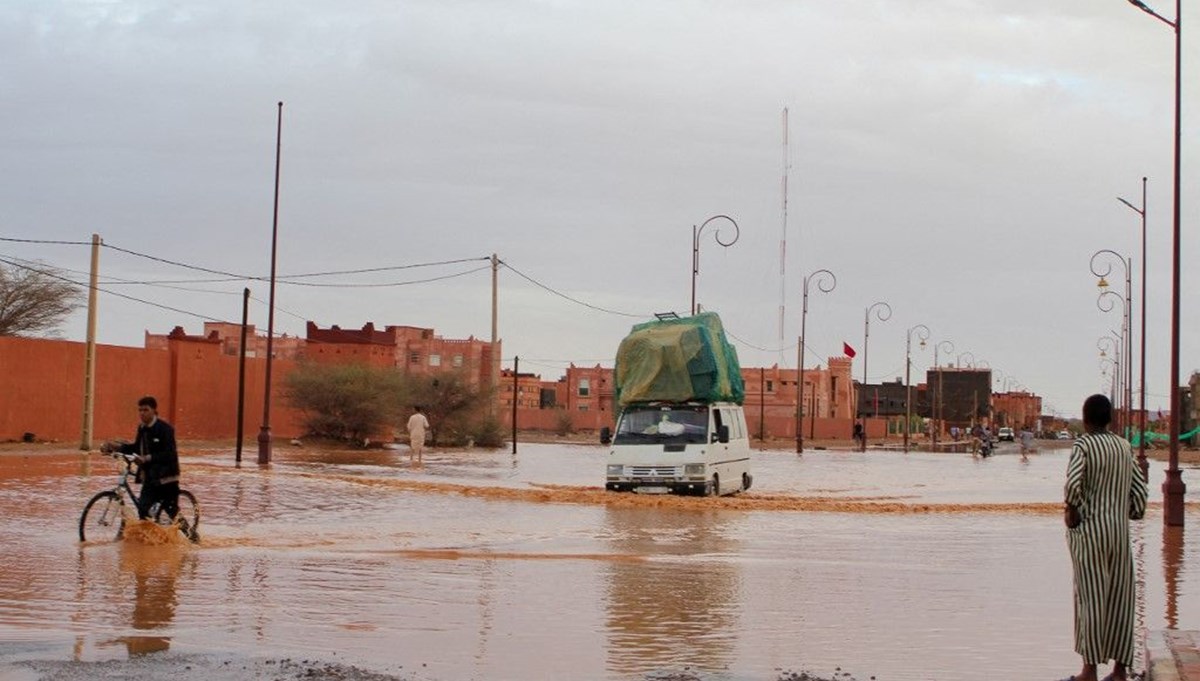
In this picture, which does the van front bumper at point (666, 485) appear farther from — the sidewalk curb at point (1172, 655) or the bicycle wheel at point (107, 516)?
the sidewalk curb at point (1172, 655)

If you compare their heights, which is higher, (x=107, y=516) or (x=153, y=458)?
(x=153, y=458)

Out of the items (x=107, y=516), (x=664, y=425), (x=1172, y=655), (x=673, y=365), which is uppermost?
(x=673, y=365)

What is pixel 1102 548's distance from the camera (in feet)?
30.8

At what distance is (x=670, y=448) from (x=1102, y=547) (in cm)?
2023

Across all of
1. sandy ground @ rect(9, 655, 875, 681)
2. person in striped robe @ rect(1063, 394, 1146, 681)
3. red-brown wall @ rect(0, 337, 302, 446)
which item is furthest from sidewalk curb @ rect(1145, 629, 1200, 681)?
red-brown wall @ rect(0, 337, 302, 446)

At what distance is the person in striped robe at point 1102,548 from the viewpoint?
30.5ft

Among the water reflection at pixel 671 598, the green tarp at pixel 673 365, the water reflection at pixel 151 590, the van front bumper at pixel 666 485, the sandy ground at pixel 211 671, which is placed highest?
the green tarp at pixel 673 365

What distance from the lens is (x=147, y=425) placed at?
17219 millimetres

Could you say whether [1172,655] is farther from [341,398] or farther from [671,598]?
[341,398]

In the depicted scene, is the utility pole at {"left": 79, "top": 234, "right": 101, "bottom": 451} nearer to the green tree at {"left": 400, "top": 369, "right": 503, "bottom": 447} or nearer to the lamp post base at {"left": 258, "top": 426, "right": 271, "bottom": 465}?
the lamp post base at {"left": 258, "top": 426, "right": 271, "bottom": 465}

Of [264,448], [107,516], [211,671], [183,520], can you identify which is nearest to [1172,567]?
[183,520]

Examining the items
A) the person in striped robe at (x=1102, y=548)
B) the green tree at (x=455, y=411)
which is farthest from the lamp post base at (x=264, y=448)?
the person in striped robe at (x=1102, y=548)

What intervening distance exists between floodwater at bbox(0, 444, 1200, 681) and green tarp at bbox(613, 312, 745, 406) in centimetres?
226

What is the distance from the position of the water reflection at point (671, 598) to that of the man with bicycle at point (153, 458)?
16.4 ft
